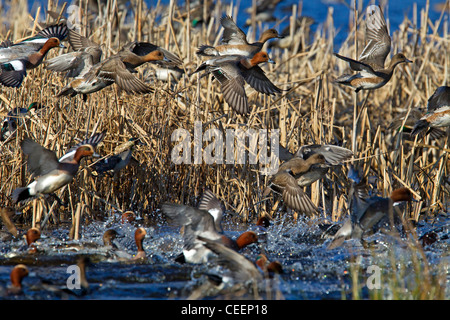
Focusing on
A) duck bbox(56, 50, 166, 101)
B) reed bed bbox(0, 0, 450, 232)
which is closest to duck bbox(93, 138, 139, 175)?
reed bed bbox(0, 0, 450, 232)

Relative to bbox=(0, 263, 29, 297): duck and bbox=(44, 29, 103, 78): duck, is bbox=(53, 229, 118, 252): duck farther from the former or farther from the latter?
bbox=(44, 29, 103, 78): duck

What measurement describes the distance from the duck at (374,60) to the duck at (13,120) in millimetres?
3261

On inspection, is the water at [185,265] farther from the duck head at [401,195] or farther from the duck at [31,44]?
the duck at [31,44]

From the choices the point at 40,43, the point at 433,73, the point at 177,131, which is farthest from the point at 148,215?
the point at 433,73

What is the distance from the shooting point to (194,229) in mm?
5371

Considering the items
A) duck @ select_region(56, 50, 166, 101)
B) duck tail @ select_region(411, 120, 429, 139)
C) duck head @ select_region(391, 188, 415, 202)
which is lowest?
duck head @ select_region(391, 188, 415, 202)

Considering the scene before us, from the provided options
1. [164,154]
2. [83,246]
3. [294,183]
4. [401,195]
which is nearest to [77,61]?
[164,154]

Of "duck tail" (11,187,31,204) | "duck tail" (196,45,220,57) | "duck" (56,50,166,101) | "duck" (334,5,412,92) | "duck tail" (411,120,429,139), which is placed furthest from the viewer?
"duck tail" (196,45,220,57)

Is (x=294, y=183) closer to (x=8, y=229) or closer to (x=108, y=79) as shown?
(x=108, y=79)

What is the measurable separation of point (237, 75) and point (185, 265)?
6.99 ft

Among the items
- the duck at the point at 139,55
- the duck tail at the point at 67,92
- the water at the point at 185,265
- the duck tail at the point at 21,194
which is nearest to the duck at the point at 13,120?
the duck tail at the point at 67,92

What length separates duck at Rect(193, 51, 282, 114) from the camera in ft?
20.2

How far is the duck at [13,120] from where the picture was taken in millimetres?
6324
